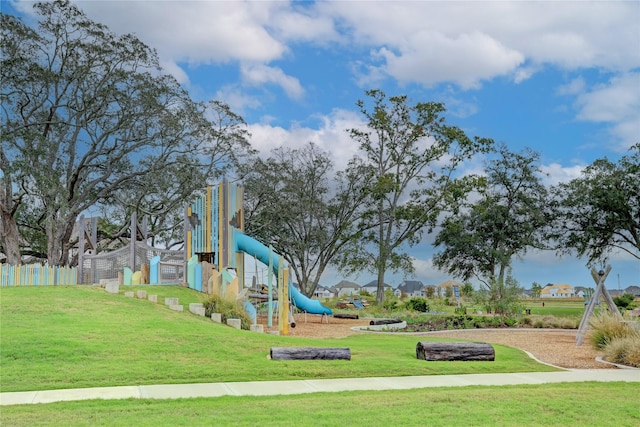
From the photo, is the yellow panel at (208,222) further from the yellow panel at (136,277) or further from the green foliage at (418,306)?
the green foliage at (418,306)

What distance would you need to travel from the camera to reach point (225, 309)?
1639 cm

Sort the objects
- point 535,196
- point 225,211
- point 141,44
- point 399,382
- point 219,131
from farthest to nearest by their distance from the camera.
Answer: point 535,196 < point 219,131 < point 141,44 < point 225,211 < point 399,382

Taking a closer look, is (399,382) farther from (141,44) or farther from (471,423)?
(141,44)

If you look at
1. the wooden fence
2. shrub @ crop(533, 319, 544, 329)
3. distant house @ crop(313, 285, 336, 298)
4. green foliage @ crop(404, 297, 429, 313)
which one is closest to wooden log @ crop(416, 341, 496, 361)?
shrub @ crop(533, 319, 544, 329)

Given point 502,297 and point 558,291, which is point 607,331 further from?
point 558,291

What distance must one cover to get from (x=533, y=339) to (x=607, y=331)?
146 inches

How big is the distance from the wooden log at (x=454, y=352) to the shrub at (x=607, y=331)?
375 centimetres

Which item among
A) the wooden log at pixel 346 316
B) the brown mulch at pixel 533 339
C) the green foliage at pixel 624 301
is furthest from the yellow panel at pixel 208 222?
the green foliage at pixel 624 301

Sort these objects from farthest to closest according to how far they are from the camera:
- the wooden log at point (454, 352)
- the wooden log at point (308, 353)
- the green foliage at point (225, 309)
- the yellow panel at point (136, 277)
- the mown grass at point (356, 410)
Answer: the yellow panel at point (136, 277), the green foliage at point (225, 309), the wooden log at point (454, 352), the wooden log at point (308, 353), the mown grass at point (356, 410)

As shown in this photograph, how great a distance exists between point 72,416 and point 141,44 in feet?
91.8

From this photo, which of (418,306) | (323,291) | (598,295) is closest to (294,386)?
(598,295)

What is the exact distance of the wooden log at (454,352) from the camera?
11.6 meters

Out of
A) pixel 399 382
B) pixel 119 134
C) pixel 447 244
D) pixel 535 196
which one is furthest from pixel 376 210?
pixel 399 382

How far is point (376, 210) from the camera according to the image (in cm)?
4078
